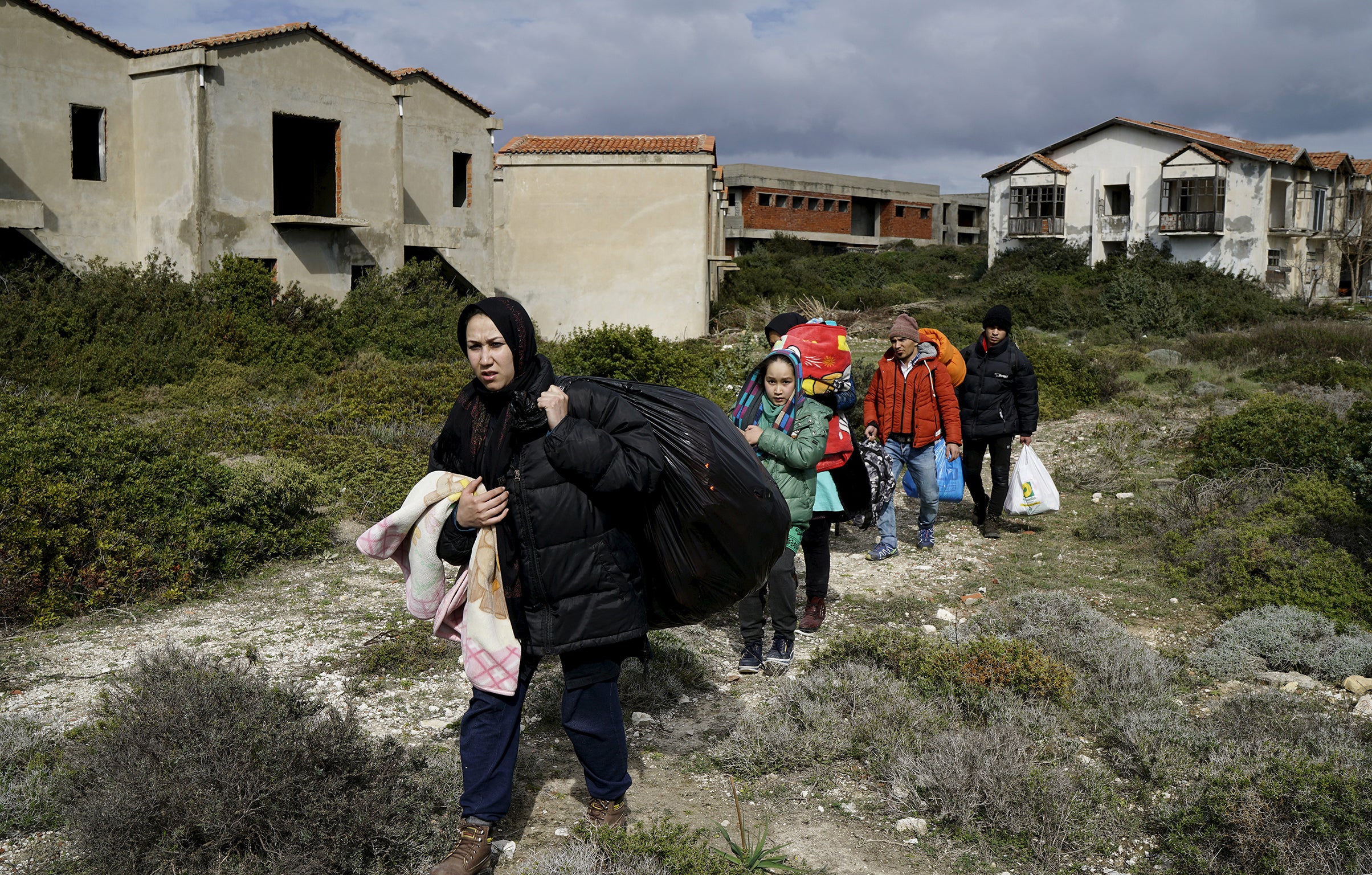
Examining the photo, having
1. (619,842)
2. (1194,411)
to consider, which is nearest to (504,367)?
(619,842)

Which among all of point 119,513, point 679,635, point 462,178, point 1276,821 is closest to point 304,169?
point 462,178

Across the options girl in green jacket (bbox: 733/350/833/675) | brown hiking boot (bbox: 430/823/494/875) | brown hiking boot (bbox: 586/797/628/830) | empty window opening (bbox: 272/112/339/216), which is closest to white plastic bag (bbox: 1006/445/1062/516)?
girl in green jacket (bbox: 733/350/833/675)

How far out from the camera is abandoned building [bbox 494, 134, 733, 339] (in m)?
25.1

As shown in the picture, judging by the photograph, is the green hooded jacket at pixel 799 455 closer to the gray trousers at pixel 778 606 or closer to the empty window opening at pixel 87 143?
the gray trousers at pixel 778 606

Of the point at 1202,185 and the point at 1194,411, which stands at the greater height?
the point at 1202,185

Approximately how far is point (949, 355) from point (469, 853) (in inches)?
241

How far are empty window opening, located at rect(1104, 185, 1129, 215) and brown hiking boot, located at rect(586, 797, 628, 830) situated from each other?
42910mm

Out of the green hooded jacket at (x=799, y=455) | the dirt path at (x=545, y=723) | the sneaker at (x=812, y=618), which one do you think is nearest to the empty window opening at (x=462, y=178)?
the dirt path at (x=545, y=723)

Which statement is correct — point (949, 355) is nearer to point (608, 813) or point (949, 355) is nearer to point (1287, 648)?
point (1287, 648)

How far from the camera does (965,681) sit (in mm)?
4730

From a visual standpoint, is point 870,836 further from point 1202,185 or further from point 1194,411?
point 1202,185

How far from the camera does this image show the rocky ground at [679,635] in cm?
381

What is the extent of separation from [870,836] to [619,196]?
2287 cm

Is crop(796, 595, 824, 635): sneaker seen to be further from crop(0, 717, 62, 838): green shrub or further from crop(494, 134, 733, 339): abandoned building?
crop(494, 134, 733, 339): abandoned building
